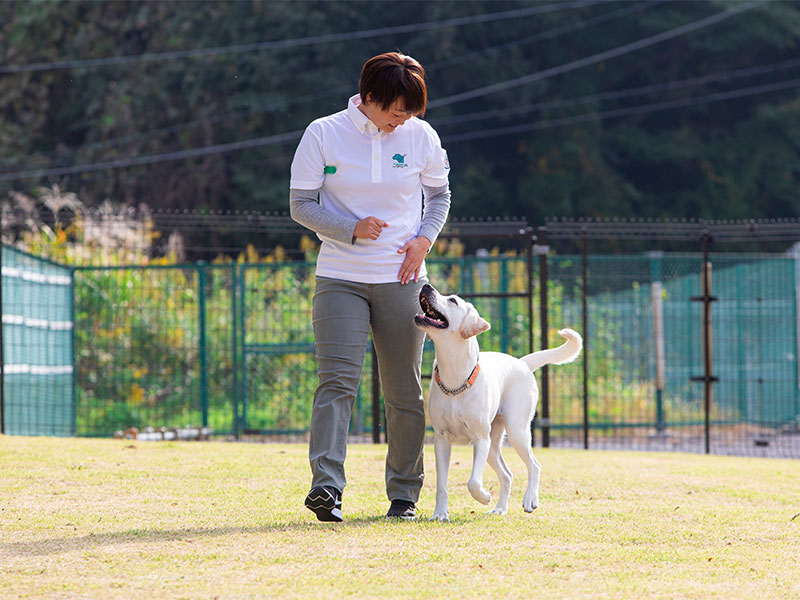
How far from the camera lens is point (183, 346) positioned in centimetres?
1256

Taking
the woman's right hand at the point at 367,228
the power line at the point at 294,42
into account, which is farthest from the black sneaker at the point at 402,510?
the power line at the point at 294,42

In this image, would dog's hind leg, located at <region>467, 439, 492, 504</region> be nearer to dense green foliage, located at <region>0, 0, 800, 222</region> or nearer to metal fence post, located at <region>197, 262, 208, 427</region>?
metal fence post, located at <region>197, 262, 208, 427</region>

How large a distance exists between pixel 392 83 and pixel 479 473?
177 cm

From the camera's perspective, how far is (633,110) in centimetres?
3234

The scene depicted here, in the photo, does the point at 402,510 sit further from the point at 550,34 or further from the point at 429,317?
the point at 550,34

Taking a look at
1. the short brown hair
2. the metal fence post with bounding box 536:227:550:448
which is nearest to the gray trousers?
the short brown hair

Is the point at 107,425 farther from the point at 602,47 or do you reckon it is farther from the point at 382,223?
the point at 602,47

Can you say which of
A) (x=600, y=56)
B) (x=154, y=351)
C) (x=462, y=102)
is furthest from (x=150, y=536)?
(x=600, y=56)

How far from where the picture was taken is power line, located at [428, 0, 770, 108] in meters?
29.5

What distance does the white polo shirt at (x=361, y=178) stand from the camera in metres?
5.06

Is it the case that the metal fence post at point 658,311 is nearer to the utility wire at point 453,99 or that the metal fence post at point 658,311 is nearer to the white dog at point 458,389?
the white dog at point 458,389

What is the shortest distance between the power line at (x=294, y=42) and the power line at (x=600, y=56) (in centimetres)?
152

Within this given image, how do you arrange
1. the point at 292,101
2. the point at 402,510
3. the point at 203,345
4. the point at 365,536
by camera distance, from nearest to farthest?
the point at 365,536
the point at 402,510
the point at 203,345
the point at 292,101

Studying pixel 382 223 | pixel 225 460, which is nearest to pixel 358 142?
pixel 382 223
